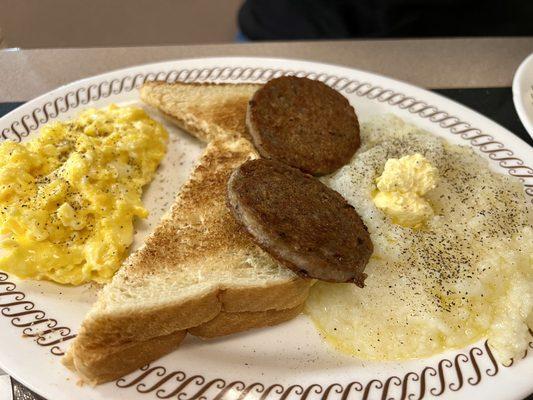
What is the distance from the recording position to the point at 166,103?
2889 millimetres

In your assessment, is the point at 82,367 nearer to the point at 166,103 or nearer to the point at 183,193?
the point at 183,193

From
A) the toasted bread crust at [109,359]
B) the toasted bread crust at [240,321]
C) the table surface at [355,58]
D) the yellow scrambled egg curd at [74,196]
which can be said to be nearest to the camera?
the toasted bread crust at [109,359]

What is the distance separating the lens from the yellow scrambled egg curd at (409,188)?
85.0 inches

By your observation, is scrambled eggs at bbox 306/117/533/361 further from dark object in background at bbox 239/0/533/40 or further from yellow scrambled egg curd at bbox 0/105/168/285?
dark object in background at bbox 239/0/533/40

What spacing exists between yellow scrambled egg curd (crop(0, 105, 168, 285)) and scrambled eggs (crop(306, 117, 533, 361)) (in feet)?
3.04

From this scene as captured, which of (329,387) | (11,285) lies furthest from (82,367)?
(329,387)

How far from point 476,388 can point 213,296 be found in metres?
0.98

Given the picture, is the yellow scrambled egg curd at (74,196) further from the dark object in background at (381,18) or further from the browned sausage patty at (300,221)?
the dark object in background at (381,18)

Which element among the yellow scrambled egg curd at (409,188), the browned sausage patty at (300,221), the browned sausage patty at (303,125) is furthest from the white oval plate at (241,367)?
the browned sausage patty at (303,125)

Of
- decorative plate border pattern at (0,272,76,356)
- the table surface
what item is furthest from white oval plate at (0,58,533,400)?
the table surface

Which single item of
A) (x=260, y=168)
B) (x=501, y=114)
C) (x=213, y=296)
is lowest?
(x=501, y=114)

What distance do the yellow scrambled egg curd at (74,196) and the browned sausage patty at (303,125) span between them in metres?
0.60

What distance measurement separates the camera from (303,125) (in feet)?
8.49

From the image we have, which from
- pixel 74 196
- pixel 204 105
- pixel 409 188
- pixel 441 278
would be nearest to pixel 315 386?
pixel 441 278
